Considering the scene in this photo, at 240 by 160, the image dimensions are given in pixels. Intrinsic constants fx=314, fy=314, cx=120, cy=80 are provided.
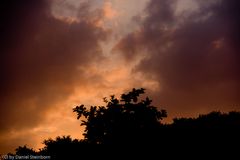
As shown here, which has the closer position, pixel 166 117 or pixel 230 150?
pixel 230 150

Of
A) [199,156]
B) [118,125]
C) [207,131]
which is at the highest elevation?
[118,125]

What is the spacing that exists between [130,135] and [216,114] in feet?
10.1

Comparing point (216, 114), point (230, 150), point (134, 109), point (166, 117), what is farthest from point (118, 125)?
point (230, 150)

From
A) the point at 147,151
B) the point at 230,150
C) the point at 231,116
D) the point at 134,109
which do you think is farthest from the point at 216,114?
the point at 134,109

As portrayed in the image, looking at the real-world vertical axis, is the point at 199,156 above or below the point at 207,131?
below

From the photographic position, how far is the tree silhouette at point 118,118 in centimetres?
1214

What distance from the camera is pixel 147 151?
34.1 ft

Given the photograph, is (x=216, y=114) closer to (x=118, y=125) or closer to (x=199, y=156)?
(x=199, y=156)

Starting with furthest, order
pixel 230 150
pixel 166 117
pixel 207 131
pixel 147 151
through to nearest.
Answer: pixel 166 117 < pixel 147 151 < pixel 207 131 < pixel 230 150

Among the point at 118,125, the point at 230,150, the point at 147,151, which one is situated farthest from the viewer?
Answer: the point at 118,125

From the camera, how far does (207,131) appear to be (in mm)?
9664

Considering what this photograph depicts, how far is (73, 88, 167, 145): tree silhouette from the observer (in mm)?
12141

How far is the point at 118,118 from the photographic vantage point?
42.4 feet

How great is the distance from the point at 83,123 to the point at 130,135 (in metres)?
3.15
